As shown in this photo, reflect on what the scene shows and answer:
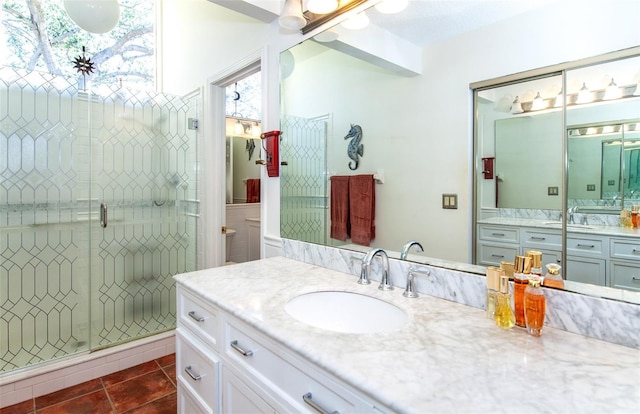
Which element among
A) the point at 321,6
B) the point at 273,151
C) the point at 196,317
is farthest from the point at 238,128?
the point at 196,317

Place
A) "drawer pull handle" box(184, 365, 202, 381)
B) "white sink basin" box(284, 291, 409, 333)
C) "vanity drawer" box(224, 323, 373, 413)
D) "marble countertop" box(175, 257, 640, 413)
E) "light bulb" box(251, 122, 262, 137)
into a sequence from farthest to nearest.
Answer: "light bulb" box(251, 122, 262, 137) < "drawer pull handle" box(184, 365, 202, 381) < "white sink basin" box(284, 291, 409, 333) < "vanity drawer" box(224, 323, 373, 413) < "marble countertop" box(175, 257, 640, 413)

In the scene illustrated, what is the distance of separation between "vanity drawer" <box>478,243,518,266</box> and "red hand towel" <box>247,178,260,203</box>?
10.7 ft

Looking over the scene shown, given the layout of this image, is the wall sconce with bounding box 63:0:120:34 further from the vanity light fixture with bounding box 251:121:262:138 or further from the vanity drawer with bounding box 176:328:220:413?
the vanity drawer with bounding box 176:328:220:413

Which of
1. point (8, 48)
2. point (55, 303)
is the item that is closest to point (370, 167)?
point (55, 303)

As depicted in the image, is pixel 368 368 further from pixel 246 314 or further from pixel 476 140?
pixel 476 140

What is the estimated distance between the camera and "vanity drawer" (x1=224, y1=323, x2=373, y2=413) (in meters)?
0.72

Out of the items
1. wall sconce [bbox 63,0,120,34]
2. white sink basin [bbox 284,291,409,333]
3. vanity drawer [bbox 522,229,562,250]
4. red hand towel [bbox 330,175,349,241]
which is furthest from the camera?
wall sconce [bbox 63,0,120,34]

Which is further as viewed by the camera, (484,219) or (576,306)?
(484,219)

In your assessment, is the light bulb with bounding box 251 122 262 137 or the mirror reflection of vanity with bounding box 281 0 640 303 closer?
the mirror reflection of vanity with bounding box 281 0 640 303

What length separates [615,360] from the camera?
28.7 inches

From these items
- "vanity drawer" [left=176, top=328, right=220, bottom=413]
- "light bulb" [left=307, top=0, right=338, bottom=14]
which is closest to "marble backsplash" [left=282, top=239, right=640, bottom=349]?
"vanity drawer" [left=176, top=328, right=220, bottom=413]

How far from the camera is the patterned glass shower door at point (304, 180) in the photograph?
1.76m

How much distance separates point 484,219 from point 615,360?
517mm

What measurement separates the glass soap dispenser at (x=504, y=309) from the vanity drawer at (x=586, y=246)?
0.22 m
